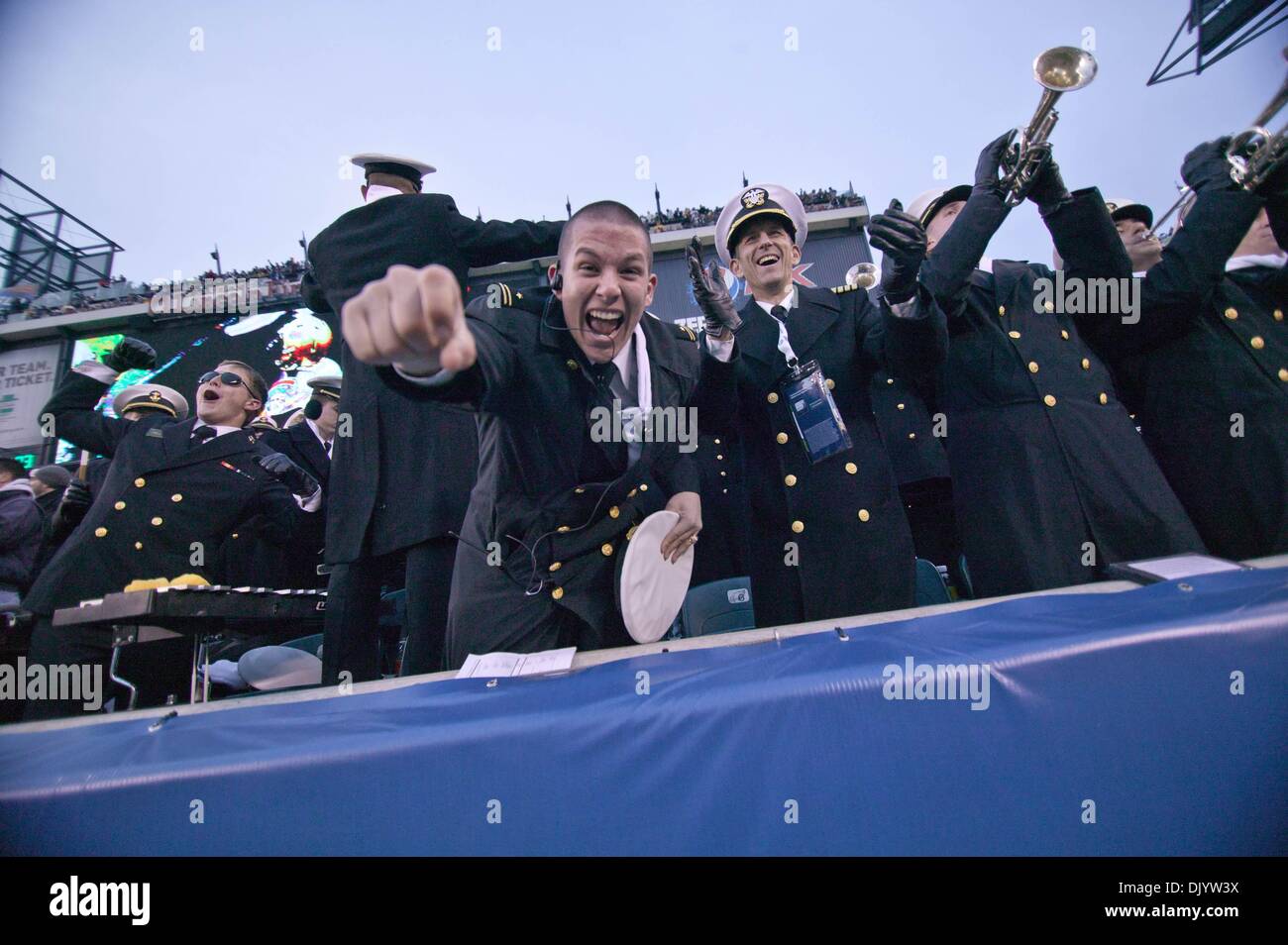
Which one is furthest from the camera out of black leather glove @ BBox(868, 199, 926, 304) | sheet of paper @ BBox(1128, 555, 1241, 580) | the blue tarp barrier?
black leather glove @ BBox(868, 199, 926, 304)

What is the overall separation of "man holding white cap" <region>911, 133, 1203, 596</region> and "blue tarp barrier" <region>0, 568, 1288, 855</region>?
1116 mm

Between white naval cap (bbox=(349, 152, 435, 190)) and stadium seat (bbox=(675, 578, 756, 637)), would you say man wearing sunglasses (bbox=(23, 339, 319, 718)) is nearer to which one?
white naval cap (bbox=(349, 152, 435, 190))

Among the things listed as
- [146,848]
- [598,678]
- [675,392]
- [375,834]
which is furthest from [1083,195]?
[146,848]

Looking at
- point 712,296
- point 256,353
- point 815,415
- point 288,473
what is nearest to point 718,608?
point 815,415

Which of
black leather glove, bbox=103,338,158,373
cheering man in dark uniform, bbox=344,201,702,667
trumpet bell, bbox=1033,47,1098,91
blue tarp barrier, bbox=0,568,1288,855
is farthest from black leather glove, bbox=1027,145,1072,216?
black leather glove, bbox=103,338,158,373

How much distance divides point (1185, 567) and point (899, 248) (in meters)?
1.32

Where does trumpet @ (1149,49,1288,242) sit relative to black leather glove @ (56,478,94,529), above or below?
above

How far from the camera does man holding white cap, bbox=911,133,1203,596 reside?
8.79 feet

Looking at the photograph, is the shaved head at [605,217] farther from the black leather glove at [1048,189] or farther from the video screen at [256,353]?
the video screen at [256,353]

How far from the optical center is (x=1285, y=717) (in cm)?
138

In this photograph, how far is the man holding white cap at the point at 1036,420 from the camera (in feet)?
8.79

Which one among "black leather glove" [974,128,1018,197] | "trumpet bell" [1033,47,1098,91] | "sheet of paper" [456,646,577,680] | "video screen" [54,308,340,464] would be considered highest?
"video screen" [54,308,340,464]
